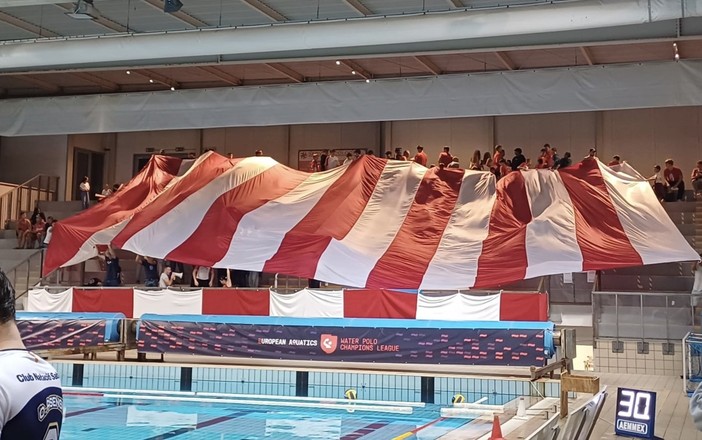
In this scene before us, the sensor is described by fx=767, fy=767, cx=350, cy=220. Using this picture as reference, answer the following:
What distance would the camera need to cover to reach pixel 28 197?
72.4 ft

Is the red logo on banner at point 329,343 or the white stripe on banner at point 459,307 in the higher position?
the white stripe on banner at point 459,307

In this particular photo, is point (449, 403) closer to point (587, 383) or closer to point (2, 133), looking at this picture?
point (587, 383)

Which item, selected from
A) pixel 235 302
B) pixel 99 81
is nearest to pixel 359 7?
pixel 235 302

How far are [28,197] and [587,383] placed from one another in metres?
19.0

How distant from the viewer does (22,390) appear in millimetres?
1630

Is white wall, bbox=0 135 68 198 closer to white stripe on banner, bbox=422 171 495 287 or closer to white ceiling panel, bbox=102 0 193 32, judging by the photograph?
white ceiling panel, bbox=102 0 193 32

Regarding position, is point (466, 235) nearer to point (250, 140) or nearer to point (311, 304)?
point (311, 304)

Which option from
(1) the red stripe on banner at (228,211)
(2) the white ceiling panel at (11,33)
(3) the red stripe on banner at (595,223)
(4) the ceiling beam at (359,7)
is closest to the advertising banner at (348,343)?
(3) the red stripe on banner at (595,223)

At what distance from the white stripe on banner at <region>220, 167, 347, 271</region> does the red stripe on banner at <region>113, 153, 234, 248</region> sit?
122 centimetres

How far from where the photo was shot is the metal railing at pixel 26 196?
70.3ft

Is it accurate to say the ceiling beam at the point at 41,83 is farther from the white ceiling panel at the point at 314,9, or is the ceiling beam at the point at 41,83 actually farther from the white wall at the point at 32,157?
the white ceiling panel at the point at 314,9

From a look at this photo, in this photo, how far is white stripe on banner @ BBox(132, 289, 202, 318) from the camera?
13508 millimetres

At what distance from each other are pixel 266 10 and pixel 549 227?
18.3 ft

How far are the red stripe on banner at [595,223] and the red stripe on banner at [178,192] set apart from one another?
5.29 meters
